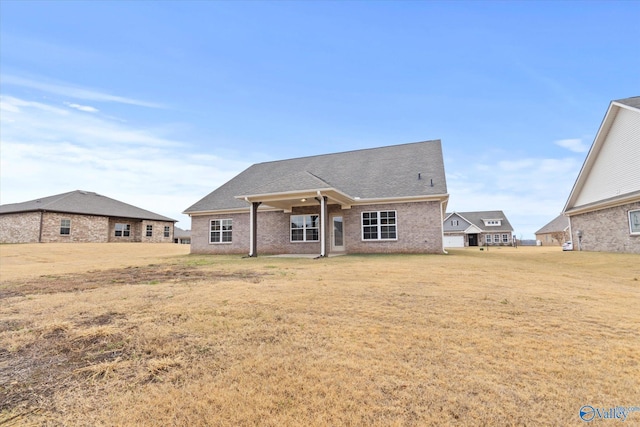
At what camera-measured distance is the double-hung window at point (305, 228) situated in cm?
1717

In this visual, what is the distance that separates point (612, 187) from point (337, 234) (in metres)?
15.4

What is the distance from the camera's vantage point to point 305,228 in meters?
17.4

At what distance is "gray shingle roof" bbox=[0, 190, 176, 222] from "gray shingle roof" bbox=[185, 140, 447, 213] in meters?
17.4

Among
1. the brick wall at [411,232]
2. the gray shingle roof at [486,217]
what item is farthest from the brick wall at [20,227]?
the gray shingle roof at [486,217]

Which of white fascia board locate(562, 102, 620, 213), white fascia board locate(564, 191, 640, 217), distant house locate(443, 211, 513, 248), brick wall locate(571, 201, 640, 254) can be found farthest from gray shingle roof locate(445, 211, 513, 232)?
brick wall locate(571, 201, 640, 254)

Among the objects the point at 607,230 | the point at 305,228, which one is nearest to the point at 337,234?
the point at 305,228

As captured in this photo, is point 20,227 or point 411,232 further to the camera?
point 20,227

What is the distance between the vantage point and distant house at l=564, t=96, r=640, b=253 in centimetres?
1488

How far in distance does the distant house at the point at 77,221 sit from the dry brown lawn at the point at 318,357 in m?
28.0

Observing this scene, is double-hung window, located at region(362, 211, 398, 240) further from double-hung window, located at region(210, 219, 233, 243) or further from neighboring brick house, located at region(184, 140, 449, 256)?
double-hung window, located at region(210, 219, 233, 243)

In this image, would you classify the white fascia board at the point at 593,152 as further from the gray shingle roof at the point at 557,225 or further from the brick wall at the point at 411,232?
the gray shingle roof at the point at 557,225

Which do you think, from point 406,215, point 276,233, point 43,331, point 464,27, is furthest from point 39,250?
point 464,27

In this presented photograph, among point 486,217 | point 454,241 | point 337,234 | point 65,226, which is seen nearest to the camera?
point 337,234

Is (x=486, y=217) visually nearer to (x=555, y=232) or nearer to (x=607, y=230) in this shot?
(x=555, y=232)
